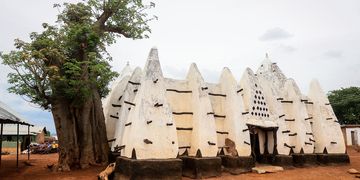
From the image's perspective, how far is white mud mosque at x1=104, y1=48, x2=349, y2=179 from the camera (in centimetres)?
1177

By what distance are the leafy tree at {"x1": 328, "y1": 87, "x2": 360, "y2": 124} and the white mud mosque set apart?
21679 millimetres

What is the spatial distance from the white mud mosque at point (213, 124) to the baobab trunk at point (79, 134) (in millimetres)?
988

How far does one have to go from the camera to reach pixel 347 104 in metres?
38.1

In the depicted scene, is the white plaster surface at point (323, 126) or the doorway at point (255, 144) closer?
the doorway at point (255, 144)

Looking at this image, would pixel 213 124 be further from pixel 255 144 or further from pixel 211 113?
pixel 255 144

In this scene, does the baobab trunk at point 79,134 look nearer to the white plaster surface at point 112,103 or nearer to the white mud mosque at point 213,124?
the white mud mosque at point 213,124

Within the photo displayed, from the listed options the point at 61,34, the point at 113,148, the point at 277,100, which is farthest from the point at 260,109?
the point at 61,34

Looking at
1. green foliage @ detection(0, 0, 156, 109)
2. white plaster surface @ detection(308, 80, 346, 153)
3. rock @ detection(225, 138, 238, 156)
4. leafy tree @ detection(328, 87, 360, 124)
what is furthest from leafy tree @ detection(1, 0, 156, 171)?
leafy tree @ detection(328, 87, 360, 124)

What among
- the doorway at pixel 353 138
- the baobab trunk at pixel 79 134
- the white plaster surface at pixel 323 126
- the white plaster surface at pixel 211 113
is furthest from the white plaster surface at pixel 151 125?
the doorway at pixel 353 138

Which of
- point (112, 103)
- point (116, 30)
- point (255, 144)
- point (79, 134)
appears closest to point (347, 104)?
point (255, 144)

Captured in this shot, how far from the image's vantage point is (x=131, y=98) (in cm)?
1535

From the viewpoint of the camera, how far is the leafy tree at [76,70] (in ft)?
41.9

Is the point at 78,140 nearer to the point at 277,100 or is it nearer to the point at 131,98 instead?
the point at 131,98

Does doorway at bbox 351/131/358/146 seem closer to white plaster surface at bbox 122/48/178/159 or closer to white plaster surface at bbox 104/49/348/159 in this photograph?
white plaster surface at bbox 104/49/348/159
